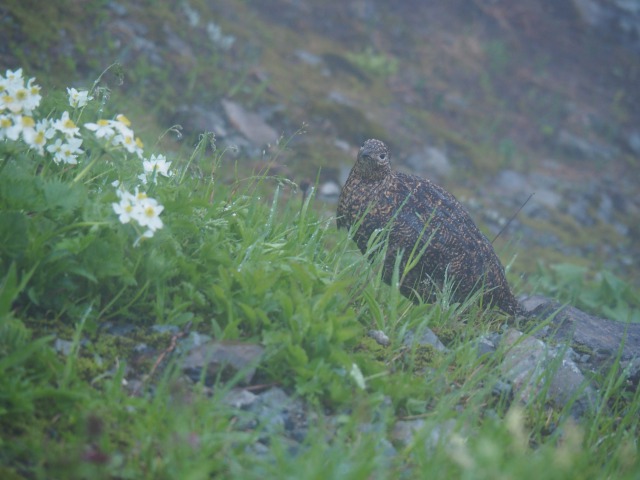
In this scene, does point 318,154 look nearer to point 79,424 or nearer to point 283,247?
point 283,247

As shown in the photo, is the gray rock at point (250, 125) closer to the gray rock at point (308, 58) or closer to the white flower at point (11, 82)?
the gray rock at point (308, 58)

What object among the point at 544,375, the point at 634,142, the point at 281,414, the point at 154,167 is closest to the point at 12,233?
the point at 154,167

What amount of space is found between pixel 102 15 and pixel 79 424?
7931 mm

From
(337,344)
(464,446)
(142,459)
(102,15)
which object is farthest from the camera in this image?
(102,15)

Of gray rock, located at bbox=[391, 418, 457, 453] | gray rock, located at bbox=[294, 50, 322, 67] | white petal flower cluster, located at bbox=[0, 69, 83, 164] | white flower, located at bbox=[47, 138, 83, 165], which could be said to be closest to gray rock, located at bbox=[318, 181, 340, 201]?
gray rock, located at bbox=[294, 50, 322, 67]

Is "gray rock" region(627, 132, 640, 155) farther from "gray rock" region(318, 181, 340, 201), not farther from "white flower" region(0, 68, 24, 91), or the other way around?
"white flower" region(0, 68, 24, 91)

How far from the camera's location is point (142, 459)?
2.57m

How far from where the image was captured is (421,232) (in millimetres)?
4312

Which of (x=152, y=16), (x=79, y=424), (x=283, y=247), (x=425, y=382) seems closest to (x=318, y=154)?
(x=152, y=16)

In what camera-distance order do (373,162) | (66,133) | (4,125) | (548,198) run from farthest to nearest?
(548,198) → (373,162) → (66,133) → (4,125)

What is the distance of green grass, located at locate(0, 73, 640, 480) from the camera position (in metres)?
2.55

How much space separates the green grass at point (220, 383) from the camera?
255cm

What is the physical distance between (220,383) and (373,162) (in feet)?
7.00

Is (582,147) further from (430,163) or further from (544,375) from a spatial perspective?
(544,375)
